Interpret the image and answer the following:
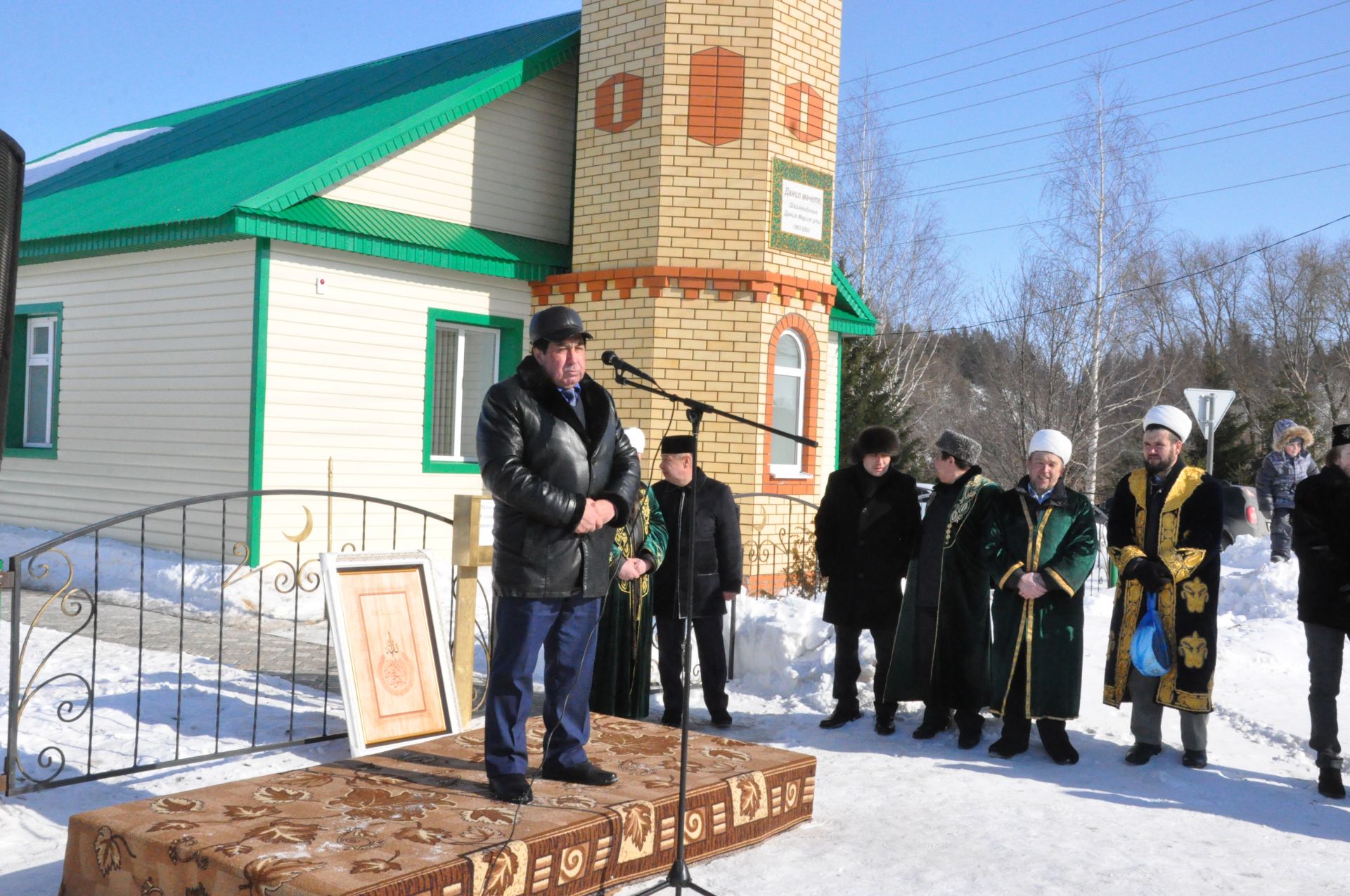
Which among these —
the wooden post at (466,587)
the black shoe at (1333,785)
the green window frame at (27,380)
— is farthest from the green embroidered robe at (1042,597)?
the green window frame at (27,380)

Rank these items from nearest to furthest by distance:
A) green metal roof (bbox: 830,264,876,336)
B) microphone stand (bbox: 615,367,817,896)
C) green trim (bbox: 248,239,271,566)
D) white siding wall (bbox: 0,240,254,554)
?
microphone stand (bbox: 615,367,817,896), green trim (bbox: 248,239,271,566), white siding wall (bbox: 0,240,254,554), green metal roof (bbox: 830,264,876,336)

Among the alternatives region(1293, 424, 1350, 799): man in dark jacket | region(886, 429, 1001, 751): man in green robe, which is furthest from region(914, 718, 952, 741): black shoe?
region(1293, 424, 1350, 799): man in dark jacket

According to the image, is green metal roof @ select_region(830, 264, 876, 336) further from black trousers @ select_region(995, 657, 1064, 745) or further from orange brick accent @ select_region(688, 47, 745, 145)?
black trousers @ select_region(995, 657, 1064, 745)

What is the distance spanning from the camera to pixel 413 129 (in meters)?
11.5

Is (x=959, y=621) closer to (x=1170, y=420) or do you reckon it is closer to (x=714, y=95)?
(x=1170, y=420)

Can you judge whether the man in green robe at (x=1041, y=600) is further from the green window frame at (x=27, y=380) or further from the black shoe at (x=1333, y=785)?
the green window frame at (x=27, y=380)

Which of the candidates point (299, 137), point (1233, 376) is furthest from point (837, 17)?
point (1233, 376)

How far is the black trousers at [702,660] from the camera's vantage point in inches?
254

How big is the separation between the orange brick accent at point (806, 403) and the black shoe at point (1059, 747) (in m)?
6.22

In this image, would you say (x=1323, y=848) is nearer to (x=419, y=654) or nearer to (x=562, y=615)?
(x=562, y=615)

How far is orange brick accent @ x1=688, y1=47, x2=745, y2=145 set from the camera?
38.8ft

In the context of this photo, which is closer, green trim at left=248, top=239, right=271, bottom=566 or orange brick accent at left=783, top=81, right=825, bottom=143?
green trim at left=248, top=239, right=271, bottom=566

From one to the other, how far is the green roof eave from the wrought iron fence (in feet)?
7.78

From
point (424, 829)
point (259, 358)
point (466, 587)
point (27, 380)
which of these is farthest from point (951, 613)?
point (27, 380)
